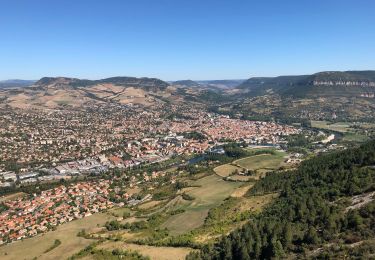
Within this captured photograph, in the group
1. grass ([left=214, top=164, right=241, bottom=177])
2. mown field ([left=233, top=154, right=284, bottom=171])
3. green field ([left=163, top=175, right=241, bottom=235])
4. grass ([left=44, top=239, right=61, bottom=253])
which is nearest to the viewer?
grass ([left=44, top=239, right=61, bottom=253])

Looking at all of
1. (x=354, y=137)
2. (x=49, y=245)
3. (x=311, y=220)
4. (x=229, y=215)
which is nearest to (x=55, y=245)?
(x=49, y=245)

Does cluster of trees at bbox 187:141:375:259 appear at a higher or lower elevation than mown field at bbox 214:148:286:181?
higher

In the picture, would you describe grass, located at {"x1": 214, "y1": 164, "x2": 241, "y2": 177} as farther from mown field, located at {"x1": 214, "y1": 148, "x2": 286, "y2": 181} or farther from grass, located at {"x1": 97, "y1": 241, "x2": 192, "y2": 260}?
grass, located at {"x1": 97, "y1": 241, "x2": 192, "y2": 260}

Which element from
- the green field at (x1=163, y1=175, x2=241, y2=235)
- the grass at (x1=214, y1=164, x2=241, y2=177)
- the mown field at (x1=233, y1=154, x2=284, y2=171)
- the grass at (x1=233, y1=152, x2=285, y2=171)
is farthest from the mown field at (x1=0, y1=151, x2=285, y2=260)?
the grass at (x1=233, y1=152, x2=285, y2=171)

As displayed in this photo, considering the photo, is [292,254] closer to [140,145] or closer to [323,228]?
[323,228]

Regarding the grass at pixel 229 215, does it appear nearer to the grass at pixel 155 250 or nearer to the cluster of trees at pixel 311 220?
the cluster of trees at pixel 311 220

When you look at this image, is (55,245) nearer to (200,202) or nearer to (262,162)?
(200,202)

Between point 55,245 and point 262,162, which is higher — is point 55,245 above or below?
below

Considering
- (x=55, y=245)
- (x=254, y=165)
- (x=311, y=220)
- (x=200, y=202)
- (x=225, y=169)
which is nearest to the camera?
(x=311, y=220)
